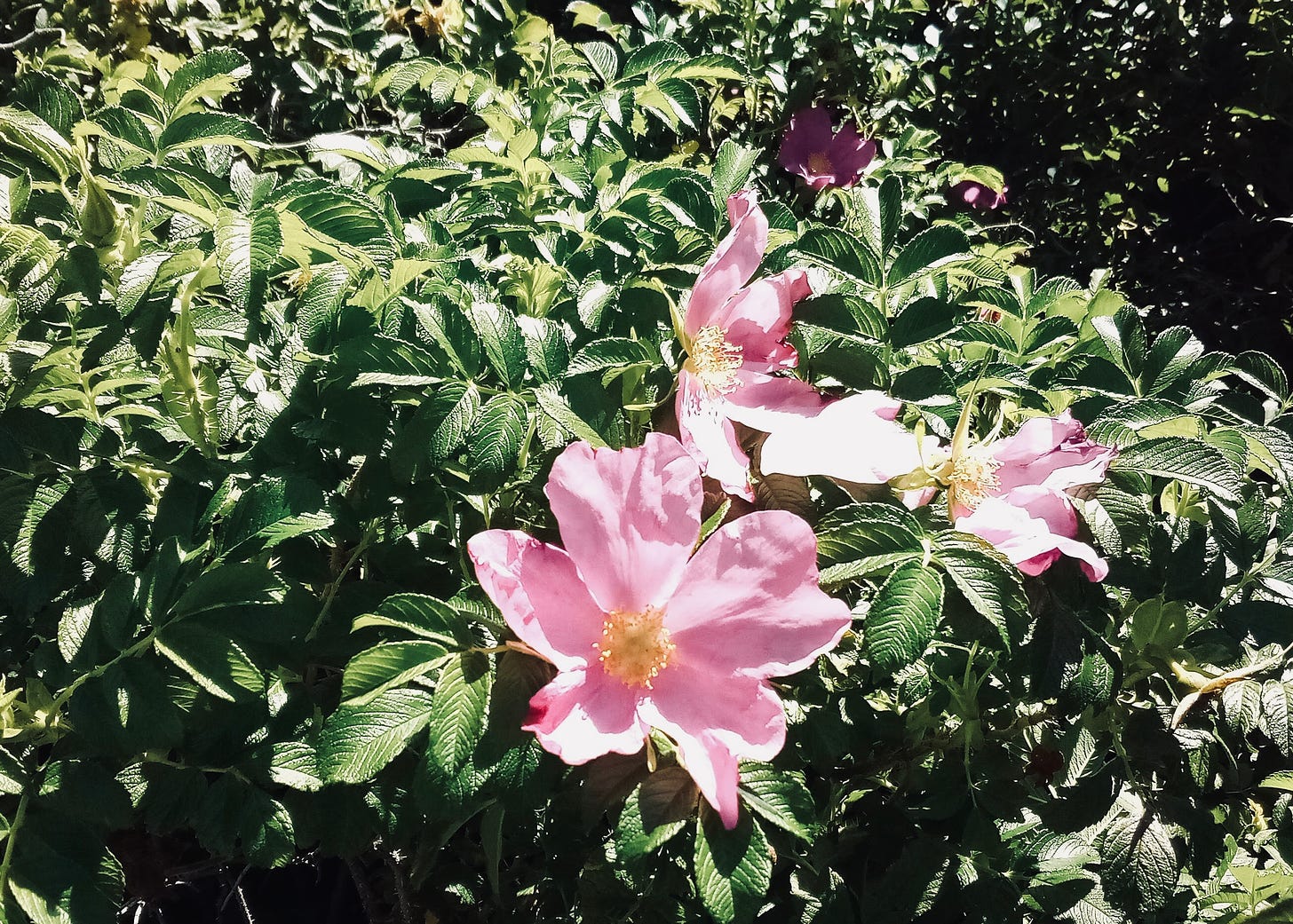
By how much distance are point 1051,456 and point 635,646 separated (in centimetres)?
41

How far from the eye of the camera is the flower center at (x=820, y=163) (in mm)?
2446

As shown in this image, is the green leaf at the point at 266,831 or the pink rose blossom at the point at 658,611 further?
the green leaf at the point at 266,831

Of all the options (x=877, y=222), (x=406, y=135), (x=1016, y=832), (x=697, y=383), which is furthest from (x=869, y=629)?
(x=406, y=135)

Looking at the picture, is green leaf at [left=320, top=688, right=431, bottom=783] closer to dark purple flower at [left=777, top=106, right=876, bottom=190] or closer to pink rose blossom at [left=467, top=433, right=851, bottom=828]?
pink rose blossom at [left=467, top=433, right=851, bottom=828]

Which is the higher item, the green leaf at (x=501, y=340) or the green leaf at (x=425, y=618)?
the green leaf at (x=501, y=340)

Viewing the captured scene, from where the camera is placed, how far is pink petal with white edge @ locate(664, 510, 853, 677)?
31.6 inches

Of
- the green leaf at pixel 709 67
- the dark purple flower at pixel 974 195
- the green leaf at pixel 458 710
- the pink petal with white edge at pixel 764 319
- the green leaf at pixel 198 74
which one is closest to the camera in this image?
the green leaf at pixel 458 710

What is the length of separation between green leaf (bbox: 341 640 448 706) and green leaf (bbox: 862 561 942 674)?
0.34 meters

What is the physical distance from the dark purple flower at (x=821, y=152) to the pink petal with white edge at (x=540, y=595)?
5.97 feet

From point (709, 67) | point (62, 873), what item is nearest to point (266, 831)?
point (62, 873)

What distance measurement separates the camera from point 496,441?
81 centimetres

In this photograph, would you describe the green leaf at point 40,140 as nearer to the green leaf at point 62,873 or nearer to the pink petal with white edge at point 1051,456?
the green leaf at point 62,873

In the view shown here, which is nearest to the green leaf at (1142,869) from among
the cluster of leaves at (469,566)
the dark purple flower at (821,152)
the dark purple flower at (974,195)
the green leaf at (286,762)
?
the cluster of leaves at (469,566)

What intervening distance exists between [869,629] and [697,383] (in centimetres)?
26
